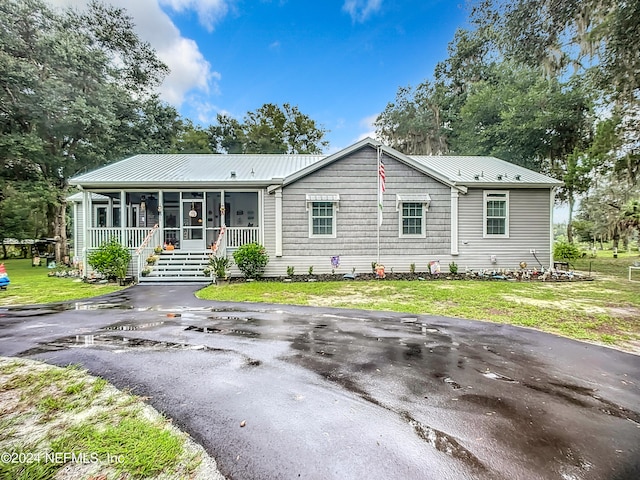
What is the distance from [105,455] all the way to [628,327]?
766 centimetres

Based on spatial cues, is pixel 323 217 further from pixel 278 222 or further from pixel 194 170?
pixel 194 170

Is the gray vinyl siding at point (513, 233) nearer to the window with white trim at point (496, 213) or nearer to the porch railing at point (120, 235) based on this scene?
the window with white trim at point (496, 213)

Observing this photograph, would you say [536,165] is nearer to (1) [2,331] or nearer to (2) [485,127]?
(2) [485,127]

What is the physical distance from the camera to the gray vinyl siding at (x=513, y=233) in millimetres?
11898

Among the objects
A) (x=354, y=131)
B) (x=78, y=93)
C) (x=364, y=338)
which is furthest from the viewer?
(x=354, y=131)

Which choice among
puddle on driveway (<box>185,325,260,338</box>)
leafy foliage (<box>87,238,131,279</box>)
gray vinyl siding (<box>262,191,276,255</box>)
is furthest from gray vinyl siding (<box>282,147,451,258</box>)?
puddle on driveway (<box>185,325,260,338</box>)

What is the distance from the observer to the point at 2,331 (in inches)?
193

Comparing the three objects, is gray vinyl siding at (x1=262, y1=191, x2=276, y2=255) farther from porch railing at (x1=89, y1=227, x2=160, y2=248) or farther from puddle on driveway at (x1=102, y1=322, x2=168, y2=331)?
puddle on driveway at (x1=102, y1=322, x2=168, y2=331)

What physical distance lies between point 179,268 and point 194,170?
459 centimetres

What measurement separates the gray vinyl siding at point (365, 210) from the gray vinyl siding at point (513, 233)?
2.73 feet

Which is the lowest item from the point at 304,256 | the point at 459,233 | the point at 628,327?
the point at 628,327

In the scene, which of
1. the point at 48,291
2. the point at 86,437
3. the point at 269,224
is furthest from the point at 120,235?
the point at 86,437

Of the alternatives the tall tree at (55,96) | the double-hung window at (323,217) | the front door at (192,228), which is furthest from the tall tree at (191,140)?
the double-hung window at (323,217)

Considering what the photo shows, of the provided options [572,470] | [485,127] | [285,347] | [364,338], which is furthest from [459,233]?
[485,127]
